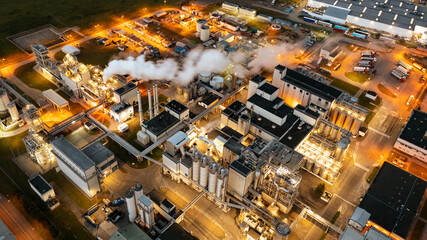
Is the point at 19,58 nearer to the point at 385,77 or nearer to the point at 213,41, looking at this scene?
the point at 213,41

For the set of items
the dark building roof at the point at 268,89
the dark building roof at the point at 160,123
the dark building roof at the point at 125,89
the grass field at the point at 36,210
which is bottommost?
the grass field at the point at 36,210

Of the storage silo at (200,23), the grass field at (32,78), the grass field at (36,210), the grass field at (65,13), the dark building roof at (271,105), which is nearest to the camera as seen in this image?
the grass field at (36,210)

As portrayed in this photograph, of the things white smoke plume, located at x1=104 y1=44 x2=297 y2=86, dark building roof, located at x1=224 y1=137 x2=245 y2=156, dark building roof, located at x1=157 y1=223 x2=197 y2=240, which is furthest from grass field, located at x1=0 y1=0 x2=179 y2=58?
dark building roof, located at x1=157 y1=223 x2=197 y2=240

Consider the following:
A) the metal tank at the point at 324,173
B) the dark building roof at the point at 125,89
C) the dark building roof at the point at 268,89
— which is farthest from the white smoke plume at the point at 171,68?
the metal tank at the point at 324,173

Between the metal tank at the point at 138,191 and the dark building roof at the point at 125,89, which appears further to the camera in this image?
the dark building roof at the point at 125,89

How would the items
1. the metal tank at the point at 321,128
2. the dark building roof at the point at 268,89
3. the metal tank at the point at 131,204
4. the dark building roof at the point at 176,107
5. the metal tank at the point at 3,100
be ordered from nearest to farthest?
the metal tank at the point at 131,204, the metal tank at the point at 321,128, the dark building roof at the point at 176,107, the metal tank at the point at 3,100, the dark building roof at the point at 268,89

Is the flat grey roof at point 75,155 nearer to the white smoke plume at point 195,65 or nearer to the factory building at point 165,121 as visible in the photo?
the factory building at point 165,121

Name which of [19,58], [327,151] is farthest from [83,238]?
[19,58]

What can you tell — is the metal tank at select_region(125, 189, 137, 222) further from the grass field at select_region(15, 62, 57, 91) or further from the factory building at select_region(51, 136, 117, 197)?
the grass field at select_region(15, 62, 57, 91)
